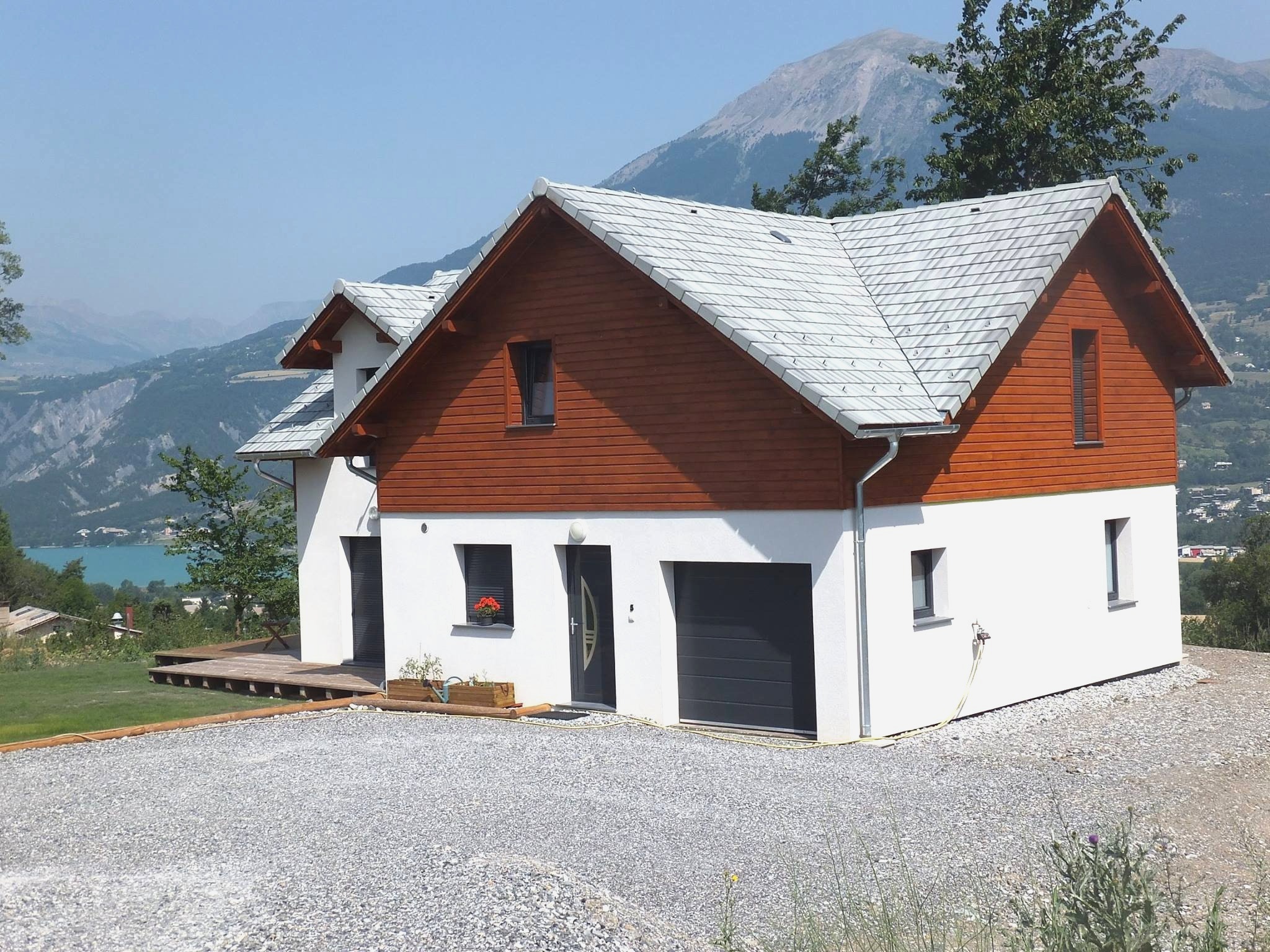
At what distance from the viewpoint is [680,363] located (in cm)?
1686

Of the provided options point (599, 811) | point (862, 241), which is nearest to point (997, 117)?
point (862, 241)

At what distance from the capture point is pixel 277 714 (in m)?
18.1

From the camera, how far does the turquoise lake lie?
124 meters

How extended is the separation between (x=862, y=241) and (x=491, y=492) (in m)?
6.82

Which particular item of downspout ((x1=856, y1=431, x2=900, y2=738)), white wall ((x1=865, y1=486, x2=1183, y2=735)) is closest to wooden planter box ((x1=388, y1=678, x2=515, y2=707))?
downspout ((x1=856, y1=431, x2=900, y2=738))

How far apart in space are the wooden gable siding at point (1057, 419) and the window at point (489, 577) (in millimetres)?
5707

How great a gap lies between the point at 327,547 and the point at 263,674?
2488 mm

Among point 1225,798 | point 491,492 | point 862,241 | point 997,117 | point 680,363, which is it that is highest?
point 997,117

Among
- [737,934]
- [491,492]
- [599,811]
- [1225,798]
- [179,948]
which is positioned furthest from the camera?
[491,492]

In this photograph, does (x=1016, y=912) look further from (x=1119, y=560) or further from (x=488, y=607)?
(x=1119, y=560)

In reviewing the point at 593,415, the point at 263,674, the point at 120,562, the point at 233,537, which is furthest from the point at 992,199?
Answer: the point at 120,562

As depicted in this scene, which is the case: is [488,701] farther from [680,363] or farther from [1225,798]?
[1225,798]

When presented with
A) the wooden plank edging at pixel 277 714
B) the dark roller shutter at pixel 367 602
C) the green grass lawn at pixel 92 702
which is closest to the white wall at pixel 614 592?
the wooden plank edging at pixel 277 714

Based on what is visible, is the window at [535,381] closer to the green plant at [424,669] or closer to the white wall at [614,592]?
the white wall at [614,592]
